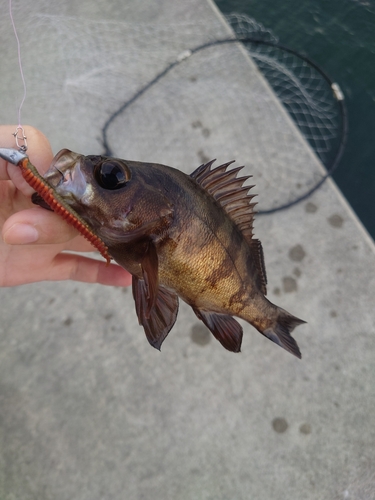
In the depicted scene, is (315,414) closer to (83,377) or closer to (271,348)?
(271,348)

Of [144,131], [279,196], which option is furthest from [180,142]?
[279,196]

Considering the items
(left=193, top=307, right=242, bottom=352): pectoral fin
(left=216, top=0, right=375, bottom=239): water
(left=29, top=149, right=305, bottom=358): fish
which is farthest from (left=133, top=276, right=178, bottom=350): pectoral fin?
(left=216, top=0, right=375, bottom=239): water

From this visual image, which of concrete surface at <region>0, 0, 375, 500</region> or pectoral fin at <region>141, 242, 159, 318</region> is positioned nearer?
pectoral fin at <region>141, 242, 159, 318</region>

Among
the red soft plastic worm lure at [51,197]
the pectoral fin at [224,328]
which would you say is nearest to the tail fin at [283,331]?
the pectoral fin at [224,328]

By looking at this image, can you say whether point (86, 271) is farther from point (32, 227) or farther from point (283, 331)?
point (283, 331)

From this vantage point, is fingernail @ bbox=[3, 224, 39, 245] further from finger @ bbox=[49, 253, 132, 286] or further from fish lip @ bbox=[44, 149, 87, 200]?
finger @ bbox=[49, 253, 132, 286]

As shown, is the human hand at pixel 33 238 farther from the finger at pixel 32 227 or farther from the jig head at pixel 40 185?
the jig head at pixel 40 185

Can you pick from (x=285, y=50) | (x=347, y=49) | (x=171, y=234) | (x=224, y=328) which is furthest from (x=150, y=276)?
(x=347, y=49)
